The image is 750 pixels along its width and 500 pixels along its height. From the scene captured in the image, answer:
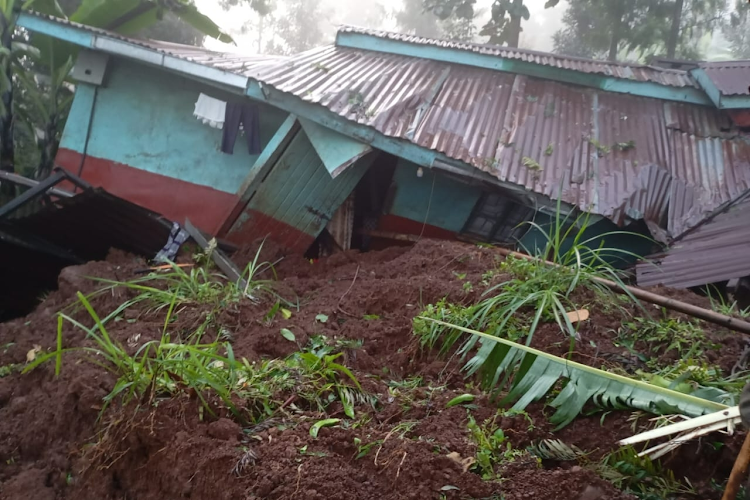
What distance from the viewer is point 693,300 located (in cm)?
341

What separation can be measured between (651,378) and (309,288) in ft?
8.57

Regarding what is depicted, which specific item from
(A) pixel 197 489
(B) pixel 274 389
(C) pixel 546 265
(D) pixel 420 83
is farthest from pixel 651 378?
(D) pixel 420 83

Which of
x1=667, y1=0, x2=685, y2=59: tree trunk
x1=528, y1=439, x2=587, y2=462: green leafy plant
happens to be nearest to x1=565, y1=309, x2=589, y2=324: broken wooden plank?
x1=528, y1=439, x2=587, y2=462: green leafy plant

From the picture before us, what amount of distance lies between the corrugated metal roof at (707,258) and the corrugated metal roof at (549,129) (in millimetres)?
327

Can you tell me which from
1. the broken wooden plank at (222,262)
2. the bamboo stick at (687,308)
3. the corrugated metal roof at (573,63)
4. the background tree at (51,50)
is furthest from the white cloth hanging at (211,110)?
the bamboo stick at (687,308)

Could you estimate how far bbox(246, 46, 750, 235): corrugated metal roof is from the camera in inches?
206

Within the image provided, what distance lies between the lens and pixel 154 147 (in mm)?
6363

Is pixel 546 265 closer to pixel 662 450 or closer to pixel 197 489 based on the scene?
pixel 662 450

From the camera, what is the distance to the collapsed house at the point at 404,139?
520cm

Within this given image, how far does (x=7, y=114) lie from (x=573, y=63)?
806 centimetres

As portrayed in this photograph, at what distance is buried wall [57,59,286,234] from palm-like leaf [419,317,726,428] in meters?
4.84

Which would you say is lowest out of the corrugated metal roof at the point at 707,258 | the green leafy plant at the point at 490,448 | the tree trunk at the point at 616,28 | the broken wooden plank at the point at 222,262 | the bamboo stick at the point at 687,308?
the broken wooden plank at the point at 222,262

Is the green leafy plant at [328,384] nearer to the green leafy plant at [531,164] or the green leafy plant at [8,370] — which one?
the green leafy plant at [8,370]

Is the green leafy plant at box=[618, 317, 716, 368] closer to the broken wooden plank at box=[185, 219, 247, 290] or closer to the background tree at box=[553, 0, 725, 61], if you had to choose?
the broken wooden plank at box=[185, 219, 247, 290]
